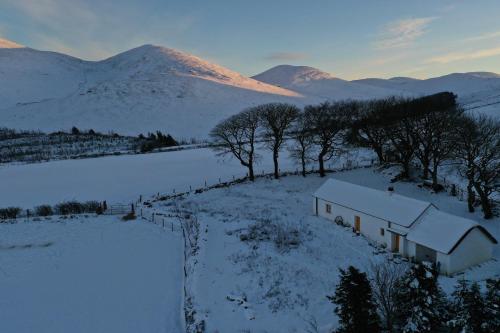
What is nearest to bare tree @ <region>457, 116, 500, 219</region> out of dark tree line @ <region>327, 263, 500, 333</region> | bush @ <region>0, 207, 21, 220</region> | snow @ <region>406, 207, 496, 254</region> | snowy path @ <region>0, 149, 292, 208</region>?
snow @ <region>406, 207, 496, 254</region>

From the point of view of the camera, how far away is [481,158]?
79.9ft

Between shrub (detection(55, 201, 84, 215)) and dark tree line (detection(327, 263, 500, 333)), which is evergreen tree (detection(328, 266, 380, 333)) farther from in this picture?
shrub (detection(55, 201, 84, 215))

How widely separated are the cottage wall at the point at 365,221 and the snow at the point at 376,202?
0.33m

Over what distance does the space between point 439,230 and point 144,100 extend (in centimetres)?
13609

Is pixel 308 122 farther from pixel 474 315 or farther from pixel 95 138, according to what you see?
pixel 95 138

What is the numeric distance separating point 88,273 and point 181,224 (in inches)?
310

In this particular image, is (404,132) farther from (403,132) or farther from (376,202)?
(376,202)

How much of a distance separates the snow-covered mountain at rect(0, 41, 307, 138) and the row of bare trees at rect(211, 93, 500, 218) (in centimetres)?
6535

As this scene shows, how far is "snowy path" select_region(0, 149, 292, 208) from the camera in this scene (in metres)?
37.8

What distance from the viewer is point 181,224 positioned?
85.4 feet

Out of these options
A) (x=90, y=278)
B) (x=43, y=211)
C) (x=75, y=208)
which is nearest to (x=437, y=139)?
(x=90, y=278)

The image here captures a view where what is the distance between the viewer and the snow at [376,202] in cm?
2014

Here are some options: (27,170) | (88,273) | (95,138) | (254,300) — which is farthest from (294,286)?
(95,138)

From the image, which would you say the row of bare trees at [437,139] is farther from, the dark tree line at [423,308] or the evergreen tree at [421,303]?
the evergreen tree at [421,303]
